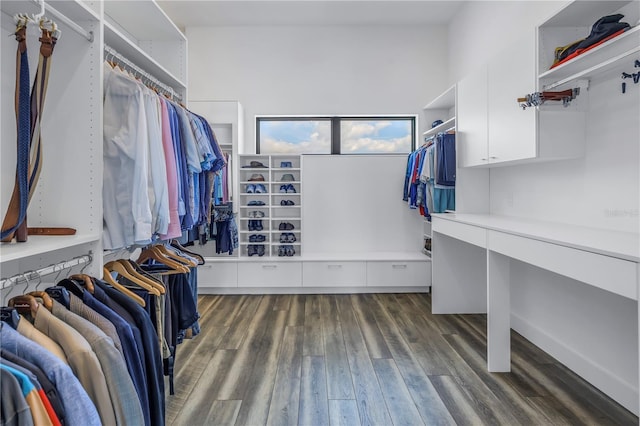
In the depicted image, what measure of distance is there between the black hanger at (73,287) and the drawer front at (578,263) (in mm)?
2013

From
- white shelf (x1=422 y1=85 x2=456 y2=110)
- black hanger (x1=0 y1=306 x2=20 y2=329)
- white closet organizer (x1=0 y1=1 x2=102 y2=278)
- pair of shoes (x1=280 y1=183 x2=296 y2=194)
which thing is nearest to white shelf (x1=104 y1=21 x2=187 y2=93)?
white closet organizer (x1=0 y1=1 x2=102 y2=278)

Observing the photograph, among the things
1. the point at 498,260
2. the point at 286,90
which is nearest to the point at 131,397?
the point at 498,260

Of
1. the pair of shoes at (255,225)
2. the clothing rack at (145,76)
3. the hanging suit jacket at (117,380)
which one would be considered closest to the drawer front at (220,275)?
the pair of shoes at (255,225)

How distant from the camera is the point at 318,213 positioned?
453cm

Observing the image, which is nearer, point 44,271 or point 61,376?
point 61,376

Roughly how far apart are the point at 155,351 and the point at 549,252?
72.3 inches

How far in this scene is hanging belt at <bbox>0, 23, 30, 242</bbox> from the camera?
1.14 meters

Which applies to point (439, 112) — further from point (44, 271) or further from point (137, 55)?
point (44, 271)

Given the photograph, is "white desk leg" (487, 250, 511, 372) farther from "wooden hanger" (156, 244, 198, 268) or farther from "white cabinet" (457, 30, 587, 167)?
"wooden hanger" (156, 244, 198, 268)

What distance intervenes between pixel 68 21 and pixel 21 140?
0.53 meters

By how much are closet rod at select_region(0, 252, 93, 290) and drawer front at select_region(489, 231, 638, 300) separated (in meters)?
2.11

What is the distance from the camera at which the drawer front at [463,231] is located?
2412mm

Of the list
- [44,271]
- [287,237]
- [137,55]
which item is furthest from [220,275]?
[44,271]

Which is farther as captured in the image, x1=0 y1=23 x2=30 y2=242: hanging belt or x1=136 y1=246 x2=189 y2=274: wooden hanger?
x1=136 y1=246 x2=189 y2=274: wooden hanger
